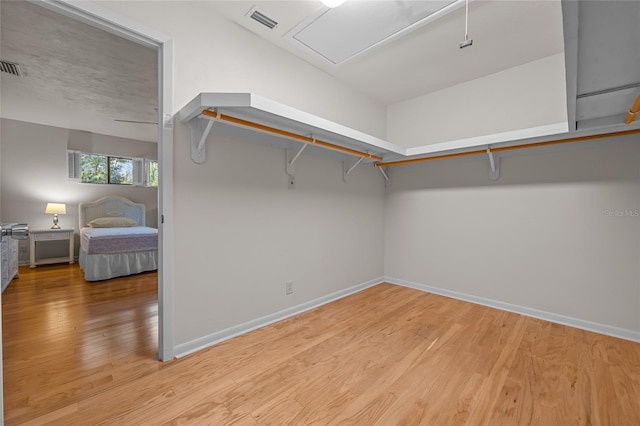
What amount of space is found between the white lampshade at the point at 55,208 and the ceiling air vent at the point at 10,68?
289 centimetres

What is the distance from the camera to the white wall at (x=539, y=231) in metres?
2.25

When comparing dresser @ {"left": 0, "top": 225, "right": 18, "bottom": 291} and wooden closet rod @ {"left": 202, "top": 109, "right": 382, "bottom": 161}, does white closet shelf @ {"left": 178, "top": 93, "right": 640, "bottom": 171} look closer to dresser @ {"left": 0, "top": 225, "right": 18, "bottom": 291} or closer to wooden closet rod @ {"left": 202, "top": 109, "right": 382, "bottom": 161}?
wooden closet rod @ {"left": 202, "top": 109, "right": 382, "bottom": 161}

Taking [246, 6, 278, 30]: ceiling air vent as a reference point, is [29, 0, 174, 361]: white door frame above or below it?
below

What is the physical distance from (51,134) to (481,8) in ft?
23.5

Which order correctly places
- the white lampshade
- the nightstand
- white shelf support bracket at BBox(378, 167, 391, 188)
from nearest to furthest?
white shelf support bracket at BBox(378, 167, 391, 188) < the nightstand < the white lampshade

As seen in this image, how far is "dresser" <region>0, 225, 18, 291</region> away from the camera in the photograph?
10.9ft

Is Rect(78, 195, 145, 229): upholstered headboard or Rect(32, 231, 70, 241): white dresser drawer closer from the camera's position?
Rect(32, 231, 70, 241): white dresser drawer

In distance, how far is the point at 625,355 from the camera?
1.95m

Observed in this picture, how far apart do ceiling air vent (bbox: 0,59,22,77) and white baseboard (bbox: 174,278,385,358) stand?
3.51 m

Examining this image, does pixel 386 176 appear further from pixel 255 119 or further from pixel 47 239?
pixel 47 239

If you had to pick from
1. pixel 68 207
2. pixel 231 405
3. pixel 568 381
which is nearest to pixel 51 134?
pixel 68 207

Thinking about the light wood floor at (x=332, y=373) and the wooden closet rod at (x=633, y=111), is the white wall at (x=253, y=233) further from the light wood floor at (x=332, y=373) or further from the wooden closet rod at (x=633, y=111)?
the wooden closet rod at (x=633, y=111)

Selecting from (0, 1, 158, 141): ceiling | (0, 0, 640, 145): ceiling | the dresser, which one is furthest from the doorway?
the dresser

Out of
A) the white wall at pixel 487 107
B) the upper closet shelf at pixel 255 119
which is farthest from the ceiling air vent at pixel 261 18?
the white wall at pixel 487 107
